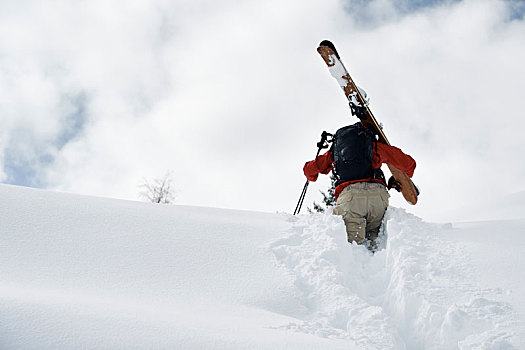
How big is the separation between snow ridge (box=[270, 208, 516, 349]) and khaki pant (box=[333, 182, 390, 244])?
295 mm

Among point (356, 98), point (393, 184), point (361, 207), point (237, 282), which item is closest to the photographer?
point (237, 282)

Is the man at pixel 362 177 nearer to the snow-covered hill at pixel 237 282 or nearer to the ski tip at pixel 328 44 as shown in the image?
the snow-covered hill at pixel 237 282

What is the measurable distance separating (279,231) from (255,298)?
1355 millimetres

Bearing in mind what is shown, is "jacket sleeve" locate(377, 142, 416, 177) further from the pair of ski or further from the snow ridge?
the snow ridge

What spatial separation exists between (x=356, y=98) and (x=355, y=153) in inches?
47.9

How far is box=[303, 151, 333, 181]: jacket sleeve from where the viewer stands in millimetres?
5094

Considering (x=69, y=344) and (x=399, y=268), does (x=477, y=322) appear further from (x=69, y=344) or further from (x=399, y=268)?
(x=69, y=344)

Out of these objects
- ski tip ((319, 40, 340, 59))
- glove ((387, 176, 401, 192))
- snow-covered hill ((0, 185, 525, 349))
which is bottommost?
snow-covered hill ((0, 185, 525, 349))

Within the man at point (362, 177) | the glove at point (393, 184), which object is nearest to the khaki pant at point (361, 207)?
the man at point (362, 177)

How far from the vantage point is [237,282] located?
290 cm

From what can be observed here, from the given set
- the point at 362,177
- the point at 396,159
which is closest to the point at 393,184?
the point at 396,159

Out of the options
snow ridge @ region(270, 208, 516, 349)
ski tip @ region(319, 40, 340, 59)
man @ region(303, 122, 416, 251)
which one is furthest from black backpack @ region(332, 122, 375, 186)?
ski tip @ region(319, 40, 340, 59)

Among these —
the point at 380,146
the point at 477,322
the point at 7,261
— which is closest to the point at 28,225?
the point at 7,261

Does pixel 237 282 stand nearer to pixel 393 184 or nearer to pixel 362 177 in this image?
pixel 362 177
